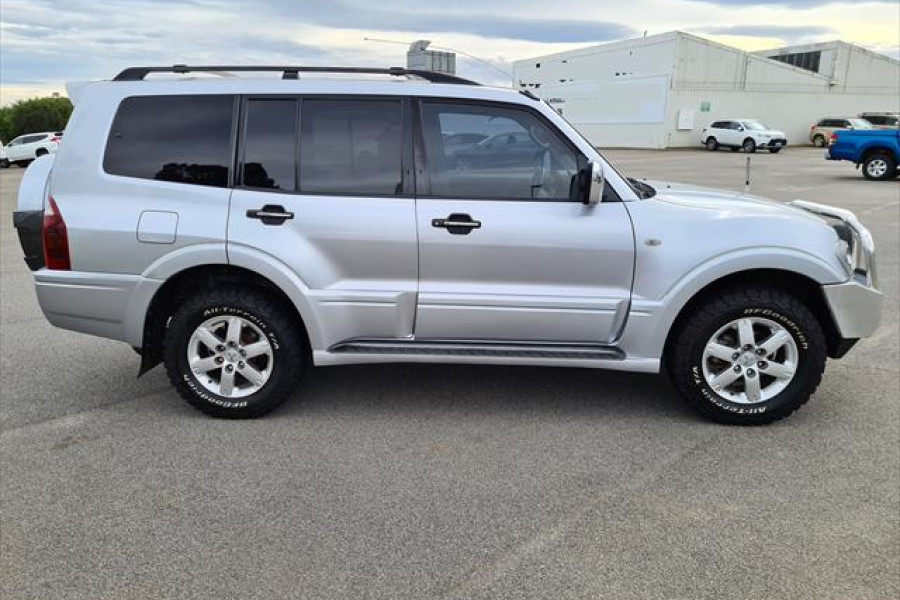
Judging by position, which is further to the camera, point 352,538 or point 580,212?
point 580,212

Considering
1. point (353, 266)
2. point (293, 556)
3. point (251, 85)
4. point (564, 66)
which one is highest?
point (564, 66)

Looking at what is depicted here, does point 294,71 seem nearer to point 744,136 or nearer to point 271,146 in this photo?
point 271,146

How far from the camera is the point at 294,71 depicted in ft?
14.1

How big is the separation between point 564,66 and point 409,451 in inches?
2262

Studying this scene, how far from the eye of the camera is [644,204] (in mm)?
4105

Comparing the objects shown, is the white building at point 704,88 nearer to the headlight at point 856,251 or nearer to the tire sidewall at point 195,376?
the headlight at point 856,251

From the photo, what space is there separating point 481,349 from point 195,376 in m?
1.66

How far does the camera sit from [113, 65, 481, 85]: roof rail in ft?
14.1

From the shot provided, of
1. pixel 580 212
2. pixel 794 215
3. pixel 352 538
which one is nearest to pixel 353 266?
pixel 580 212

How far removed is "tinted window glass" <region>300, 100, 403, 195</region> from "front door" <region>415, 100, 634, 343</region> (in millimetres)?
175

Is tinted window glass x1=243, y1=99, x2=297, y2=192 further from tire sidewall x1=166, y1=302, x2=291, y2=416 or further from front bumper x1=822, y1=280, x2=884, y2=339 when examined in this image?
front bumper x1=822, y1=280, x2=884, y2=339

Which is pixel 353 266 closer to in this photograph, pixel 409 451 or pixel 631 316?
pixel 409 451

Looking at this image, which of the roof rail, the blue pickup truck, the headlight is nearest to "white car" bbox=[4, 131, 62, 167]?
the blue pickup truck

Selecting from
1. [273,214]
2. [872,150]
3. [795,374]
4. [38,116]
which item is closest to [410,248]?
[273,214]
